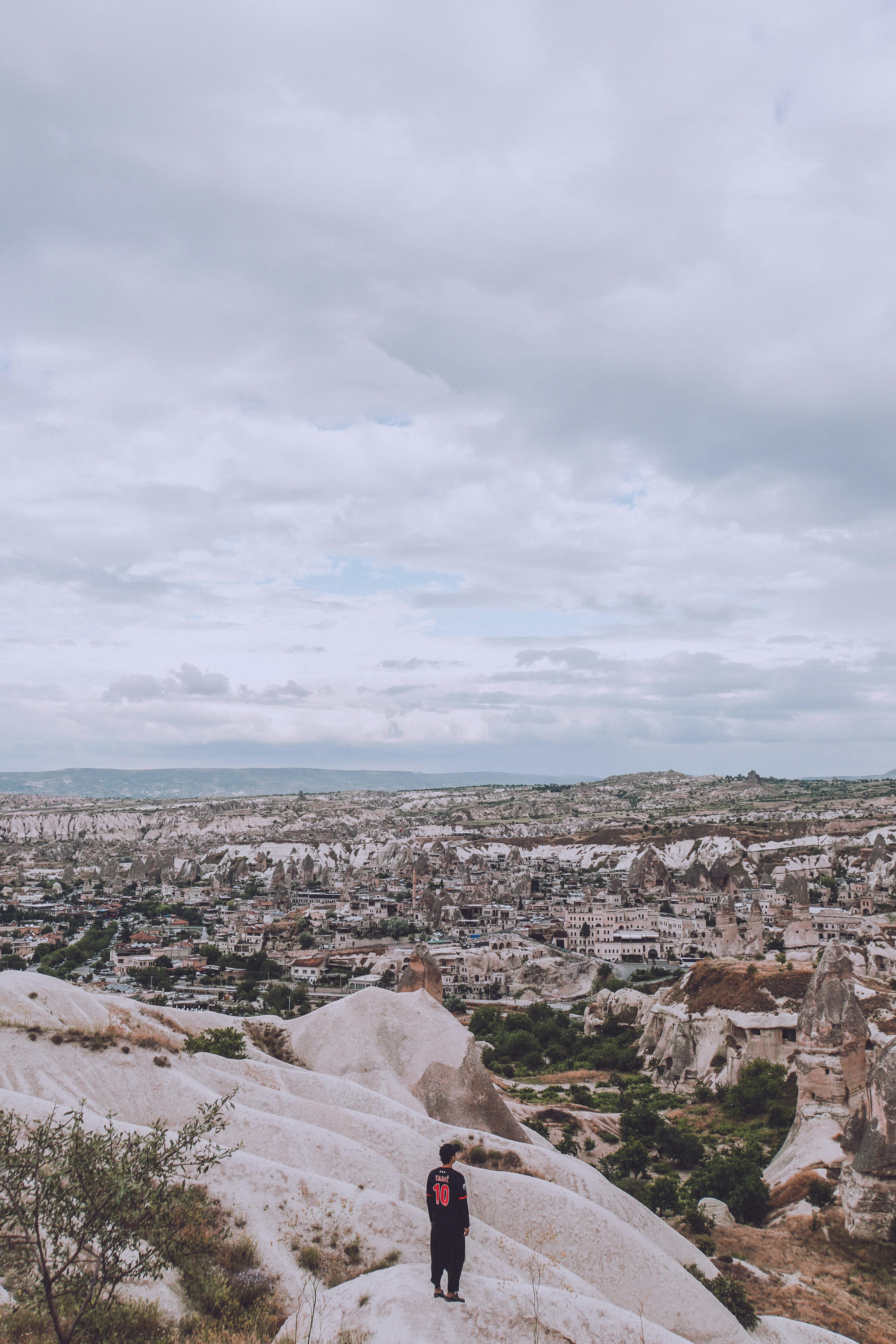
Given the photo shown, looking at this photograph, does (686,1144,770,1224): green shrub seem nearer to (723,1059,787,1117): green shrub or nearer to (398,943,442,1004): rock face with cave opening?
(723,1059,787,1117): green shrub

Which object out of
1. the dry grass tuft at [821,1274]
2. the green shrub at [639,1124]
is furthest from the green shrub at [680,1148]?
the dry grass tuft at [821,1274]

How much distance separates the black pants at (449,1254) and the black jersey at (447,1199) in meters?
0.14

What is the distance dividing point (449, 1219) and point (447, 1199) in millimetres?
204

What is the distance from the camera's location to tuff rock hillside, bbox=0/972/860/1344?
9.66 m

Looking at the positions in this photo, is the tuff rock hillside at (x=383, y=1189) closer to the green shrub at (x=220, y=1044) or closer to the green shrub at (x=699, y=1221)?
the green shrub at (x=220, y=1044)

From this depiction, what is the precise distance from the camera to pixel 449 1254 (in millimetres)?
9406

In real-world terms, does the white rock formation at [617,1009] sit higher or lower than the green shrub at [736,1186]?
lower

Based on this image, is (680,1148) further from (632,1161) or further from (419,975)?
(419,975)

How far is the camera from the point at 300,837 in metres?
189

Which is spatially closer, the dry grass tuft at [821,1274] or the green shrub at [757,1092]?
the dry grass tuft at [821,1274]

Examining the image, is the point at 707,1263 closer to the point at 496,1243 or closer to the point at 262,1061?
the point at 496,1243

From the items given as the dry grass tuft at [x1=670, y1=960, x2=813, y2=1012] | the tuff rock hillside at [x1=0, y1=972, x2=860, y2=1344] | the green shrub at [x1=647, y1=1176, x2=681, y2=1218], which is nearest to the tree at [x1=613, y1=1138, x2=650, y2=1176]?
the green shrub at [x1=647, y1=1176, x2=681, y2=1218]

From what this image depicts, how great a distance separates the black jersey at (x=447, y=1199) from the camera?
30.2ft

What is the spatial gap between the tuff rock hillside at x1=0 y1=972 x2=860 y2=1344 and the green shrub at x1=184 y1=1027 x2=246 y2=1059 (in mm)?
463
